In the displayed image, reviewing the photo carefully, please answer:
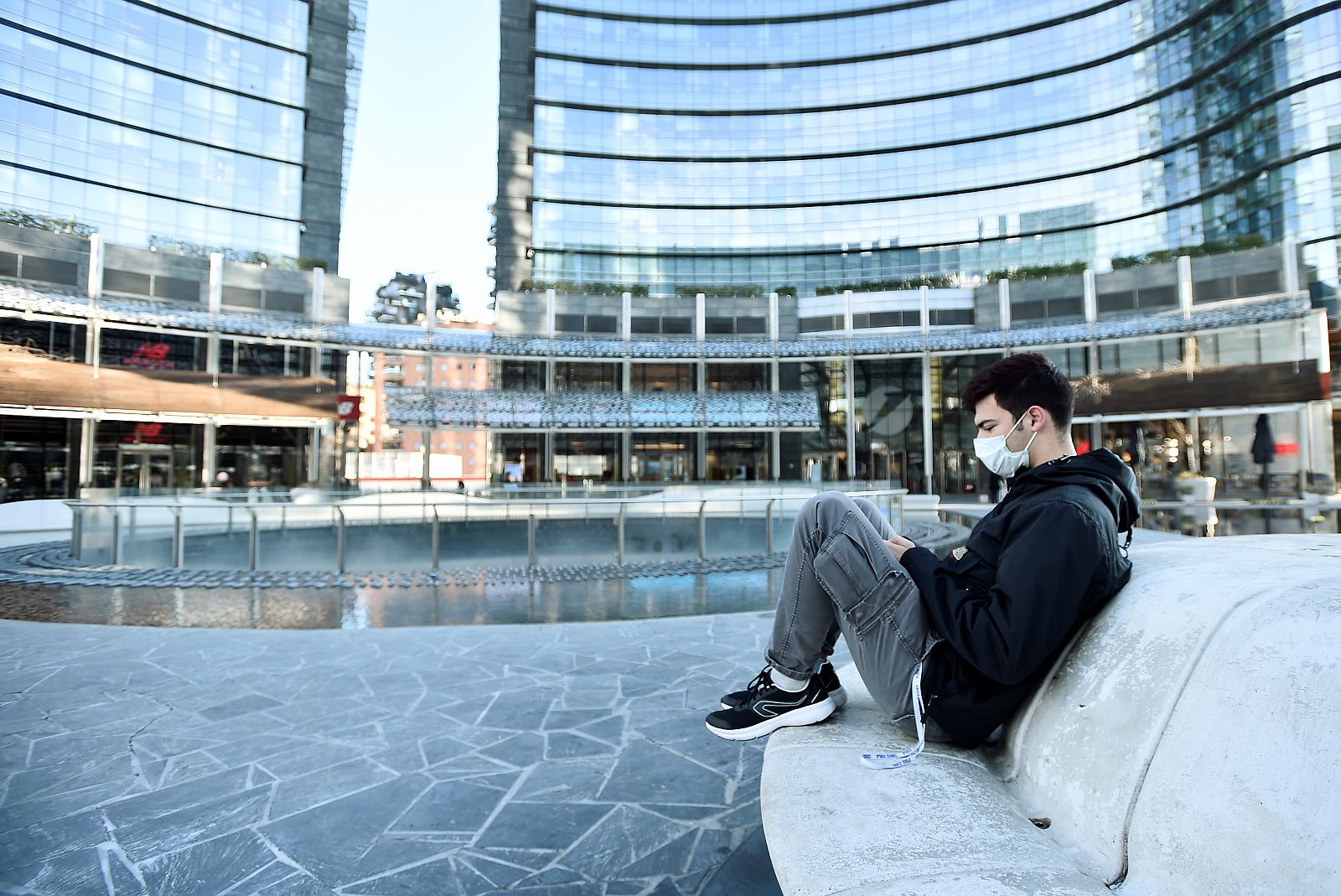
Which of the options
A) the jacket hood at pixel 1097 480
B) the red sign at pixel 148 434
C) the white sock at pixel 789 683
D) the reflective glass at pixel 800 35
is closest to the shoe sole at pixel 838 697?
the white sock at pixel 789 683

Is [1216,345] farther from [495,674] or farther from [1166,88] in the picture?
[495,674]

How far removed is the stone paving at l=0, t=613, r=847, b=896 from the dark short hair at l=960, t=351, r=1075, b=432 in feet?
6.35

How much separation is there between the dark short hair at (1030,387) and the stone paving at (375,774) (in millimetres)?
1935

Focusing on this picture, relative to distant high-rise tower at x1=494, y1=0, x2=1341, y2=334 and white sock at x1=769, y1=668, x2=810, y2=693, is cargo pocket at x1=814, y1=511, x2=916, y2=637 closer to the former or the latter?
white sock at x1=769, y1=668, x2=810, y2=693

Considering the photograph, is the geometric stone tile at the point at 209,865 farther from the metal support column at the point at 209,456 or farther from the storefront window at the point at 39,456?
the storefront window at the point at 39,456

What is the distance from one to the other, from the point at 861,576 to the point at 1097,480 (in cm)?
74

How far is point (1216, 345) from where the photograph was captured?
3391 centimetres

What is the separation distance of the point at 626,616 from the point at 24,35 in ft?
156

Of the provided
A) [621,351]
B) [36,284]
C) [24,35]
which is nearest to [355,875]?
[621,351]

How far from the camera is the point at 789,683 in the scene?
2.37 metres

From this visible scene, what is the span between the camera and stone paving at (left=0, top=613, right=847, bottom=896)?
244 cm

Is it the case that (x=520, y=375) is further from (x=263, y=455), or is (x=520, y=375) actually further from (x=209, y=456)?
(x=209, y=456)

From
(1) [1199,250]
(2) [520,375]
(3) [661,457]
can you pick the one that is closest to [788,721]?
(3) [661,457]

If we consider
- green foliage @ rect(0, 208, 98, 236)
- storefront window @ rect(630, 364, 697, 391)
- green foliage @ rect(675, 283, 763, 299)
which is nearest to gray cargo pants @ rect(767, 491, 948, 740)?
storefront window @ rect(630, 364, 697, 391)
